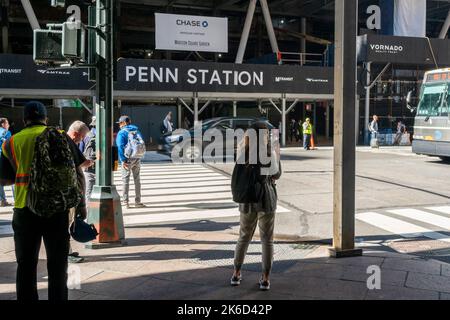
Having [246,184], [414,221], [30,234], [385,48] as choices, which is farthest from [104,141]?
[385,48]

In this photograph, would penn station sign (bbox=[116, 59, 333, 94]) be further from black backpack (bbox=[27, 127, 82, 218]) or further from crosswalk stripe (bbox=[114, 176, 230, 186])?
black backpack (bbox=[27, 127, 82, 218])

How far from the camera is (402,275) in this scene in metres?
5.92

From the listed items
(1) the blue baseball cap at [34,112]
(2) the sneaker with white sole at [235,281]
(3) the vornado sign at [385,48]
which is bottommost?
(2) the sneaker with white sole at [235,281]

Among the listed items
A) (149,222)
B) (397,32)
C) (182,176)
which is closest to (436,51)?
(397,32)

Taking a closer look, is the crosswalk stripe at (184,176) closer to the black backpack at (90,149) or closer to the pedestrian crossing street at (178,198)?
the pedestrian crossing street at (178,198)

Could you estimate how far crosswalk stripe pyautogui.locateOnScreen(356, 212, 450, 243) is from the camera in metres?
8.45

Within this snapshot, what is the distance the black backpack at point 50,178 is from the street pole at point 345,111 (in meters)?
3.47

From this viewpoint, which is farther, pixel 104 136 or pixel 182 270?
pixel 104 136

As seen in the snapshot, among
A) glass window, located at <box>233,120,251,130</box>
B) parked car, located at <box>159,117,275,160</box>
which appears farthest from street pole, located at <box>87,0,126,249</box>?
glass window, located at <box>233,120,251,130</box>

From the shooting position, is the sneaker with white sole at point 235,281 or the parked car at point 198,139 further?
the parked car at point 198,139

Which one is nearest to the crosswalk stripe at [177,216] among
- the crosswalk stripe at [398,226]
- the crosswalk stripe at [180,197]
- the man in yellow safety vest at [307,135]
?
the crosswalk stripe at [180,197]

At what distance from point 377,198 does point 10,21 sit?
32606mm

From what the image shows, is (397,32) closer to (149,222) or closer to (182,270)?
(149,222)

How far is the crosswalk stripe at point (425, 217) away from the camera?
9.34m
